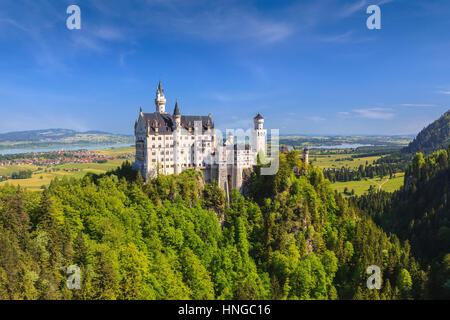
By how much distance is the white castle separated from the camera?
2835 inches

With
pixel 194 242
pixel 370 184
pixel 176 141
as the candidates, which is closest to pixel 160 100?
pixel 176 141

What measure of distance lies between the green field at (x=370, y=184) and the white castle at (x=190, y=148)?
92.5 metres

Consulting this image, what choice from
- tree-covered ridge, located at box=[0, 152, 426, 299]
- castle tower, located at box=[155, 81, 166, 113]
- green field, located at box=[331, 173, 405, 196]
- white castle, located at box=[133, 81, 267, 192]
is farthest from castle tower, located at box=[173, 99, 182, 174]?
green field, located at box=[331, 173, 405, 196]

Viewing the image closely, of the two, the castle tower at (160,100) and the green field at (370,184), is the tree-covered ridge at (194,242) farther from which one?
the green field at (370,184)

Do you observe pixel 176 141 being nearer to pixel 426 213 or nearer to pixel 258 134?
pixel 258 134

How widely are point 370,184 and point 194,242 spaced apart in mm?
133560

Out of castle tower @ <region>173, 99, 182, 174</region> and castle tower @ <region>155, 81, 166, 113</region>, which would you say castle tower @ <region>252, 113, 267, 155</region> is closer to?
castle tower @ <region>173, 99, 182, 174</region>

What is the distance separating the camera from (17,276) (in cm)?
3766

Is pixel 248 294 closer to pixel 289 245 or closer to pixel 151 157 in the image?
pixel 289 245

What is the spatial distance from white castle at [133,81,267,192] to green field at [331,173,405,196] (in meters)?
92.5

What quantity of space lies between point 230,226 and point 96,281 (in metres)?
37.0

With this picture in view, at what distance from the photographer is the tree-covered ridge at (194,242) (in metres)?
43.1

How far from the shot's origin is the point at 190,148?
257 ft
